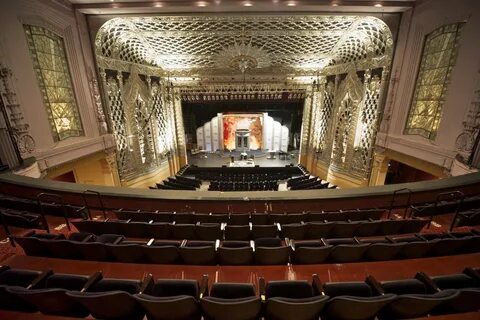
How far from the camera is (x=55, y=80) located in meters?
7.48

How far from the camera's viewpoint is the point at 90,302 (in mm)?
1893

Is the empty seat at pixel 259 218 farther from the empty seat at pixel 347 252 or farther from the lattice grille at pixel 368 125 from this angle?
the lattice grille at pixel 368 125

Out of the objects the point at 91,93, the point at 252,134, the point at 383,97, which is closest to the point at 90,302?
the point at 91,93

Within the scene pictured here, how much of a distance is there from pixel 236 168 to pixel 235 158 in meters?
4.29

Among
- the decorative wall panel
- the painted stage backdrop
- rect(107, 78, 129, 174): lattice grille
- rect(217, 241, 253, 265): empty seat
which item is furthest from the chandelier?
rect(217, 241, 253, 265): empty seat

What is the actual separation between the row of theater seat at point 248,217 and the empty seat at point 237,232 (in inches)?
22.7

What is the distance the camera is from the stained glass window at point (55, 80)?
22.3ft

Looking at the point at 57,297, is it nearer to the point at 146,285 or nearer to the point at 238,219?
the point at 146,285

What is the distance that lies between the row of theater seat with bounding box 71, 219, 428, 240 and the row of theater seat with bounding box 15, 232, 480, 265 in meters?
0.44

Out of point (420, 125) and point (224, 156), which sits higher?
point (420, 125)

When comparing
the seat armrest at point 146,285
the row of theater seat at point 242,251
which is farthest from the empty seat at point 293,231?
the seat armrest at point 146,285

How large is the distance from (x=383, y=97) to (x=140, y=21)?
36.4 feet

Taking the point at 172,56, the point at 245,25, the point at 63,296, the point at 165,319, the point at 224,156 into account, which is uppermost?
the point at 245,25

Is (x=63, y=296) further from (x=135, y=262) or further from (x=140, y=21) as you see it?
(x=140, y=21)
